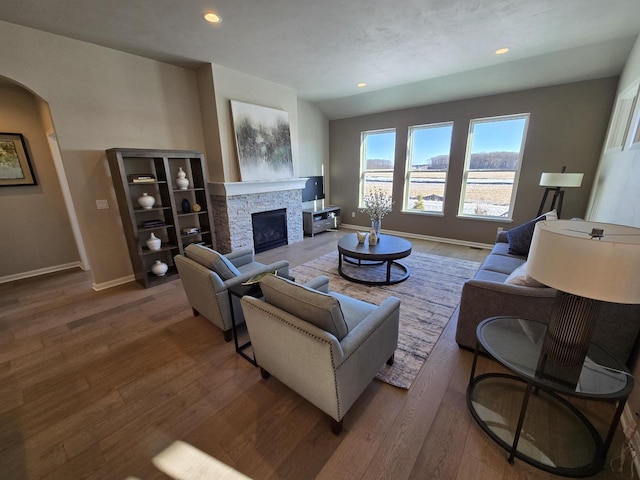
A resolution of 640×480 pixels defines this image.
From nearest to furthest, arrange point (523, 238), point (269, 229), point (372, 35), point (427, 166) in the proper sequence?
point (372, 35)
point (523, 238)
point (269, 229)
point (427, 166)

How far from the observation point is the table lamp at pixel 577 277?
0.98 metres

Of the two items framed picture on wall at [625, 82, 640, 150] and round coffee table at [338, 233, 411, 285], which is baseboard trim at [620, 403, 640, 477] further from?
framed picture on wall at [625, 82, 640, 150]

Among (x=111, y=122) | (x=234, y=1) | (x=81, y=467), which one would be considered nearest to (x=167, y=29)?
(x=234, y=1)

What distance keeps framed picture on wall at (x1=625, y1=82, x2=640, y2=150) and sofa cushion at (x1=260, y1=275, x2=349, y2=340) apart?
10.9ft

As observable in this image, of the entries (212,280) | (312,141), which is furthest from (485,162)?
(212,280)

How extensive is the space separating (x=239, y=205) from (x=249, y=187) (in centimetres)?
36

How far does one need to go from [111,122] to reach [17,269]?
2716mm

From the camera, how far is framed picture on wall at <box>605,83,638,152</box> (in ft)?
9.36

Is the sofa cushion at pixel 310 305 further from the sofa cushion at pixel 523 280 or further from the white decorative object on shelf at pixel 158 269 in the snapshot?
the white decorative object on shelf at pixel 158 269

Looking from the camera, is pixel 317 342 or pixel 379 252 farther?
pixel 379 252

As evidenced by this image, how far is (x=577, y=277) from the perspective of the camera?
1.05m

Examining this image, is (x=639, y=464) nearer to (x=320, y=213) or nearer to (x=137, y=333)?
(x=137, y=333)

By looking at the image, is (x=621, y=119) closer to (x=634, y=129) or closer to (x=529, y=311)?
(x=634, y=129)

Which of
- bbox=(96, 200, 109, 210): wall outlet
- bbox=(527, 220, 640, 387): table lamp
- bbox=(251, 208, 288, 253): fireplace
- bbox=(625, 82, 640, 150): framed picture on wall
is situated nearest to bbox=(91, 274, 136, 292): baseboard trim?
bbox=(96, 200, 109, 210): wall outlet
